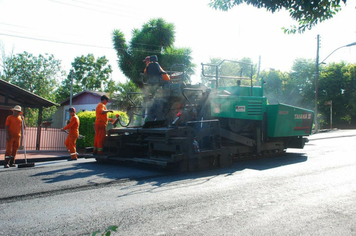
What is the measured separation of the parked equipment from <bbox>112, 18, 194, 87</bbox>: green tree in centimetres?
1815

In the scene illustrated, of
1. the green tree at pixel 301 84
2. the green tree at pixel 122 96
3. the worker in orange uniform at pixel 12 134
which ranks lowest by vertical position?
the worker in orange uniform at pixel 12 134

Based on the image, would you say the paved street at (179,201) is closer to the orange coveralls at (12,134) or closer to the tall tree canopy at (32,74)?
the orange coveralls at (12,134)

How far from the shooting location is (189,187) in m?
5.88

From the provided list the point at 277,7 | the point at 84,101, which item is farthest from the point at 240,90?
the point at 84,101

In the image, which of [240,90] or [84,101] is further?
[84,101]

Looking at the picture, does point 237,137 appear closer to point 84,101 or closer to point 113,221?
point 113,221

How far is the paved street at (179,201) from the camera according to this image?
3867mm

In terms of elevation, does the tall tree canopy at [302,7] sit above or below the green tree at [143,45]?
below

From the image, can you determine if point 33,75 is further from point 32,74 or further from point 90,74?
point 90,74

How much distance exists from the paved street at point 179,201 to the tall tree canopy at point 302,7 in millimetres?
2730

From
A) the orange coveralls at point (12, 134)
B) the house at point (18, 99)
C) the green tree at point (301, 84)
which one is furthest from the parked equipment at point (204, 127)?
the green tree at point (301, 84)

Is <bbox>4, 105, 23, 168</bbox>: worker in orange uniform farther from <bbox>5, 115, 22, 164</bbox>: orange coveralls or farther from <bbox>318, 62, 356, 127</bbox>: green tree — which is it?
<bbox>318, 62, 356, 127</bbox>: green tree

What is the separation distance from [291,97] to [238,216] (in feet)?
142

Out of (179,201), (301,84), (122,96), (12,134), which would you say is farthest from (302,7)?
(301,84)
